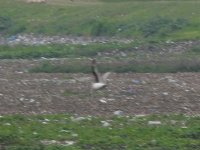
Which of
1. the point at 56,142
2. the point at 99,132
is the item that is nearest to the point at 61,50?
the point at 99,132

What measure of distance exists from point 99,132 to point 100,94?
22.0ft

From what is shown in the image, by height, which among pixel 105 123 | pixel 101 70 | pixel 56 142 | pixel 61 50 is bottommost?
pixel 56 142

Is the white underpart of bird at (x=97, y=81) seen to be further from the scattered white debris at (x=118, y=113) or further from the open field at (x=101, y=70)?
the scattered white debris at (x=118, y=113)

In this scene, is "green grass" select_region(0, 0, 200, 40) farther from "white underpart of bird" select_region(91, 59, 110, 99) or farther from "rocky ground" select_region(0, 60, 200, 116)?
"white underpart of bird" select_region(91, 59, 110, 99)

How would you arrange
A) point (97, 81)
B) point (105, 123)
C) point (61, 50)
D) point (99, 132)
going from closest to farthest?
point (99, 132), point (105, 123), point (97, 81), point (61, 50)

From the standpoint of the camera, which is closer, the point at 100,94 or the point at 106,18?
the point at 100,94

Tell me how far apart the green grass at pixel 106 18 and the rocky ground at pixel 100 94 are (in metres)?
12.2

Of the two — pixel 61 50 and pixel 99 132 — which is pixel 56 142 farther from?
pixel 61 50

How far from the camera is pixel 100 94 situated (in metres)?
30.3

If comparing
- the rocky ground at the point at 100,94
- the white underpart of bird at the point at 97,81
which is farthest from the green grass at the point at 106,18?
the white underpart of bird at the point at 97,81

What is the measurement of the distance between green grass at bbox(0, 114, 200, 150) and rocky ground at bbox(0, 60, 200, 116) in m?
1.76

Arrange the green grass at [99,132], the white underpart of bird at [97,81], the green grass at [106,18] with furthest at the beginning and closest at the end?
the green grass at [106,18], the white underpart of bird at [97,81], the green grass at [99,132]

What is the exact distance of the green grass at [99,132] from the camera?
2241cm

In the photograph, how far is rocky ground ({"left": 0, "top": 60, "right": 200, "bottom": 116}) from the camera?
27.8m
